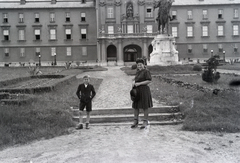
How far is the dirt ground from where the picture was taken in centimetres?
593

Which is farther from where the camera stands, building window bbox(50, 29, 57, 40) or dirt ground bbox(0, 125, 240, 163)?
building window bbox(50, 29, 57, 40)

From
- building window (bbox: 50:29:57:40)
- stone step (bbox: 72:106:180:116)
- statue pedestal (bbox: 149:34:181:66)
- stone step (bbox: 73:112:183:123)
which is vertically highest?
A: building window (bbox: 50:29:57:40)

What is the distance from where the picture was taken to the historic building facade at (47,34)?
54.2 m

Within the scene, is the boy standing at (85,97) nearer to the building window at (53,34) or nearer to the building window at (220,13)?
the building window at (53,34)

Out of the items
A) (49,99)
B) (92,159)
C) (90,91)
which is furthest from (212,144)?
(49,99)

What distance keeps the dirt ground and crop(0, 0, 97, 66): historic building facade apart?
4739cm

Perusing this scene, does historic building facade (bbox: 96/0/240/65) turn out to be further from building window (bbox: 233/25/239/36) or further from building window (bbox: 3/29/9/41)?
building window (bbox: 3/29/9/41)

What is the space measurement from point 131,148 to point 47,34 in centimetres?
5138

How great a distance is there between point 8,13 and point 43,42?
8.83 m

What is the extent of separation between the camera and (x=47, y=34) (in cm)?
5456

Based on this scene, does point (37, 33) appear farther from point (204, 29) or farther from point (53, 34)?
point (204, 29)

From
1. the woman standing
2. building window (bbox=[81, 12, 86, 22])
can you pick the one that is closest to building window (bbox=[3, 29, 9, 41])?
building window (bbox=[81, 12, 86, 22])

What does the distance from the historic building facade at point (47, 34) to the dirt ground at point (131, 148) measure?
4739 centimetres

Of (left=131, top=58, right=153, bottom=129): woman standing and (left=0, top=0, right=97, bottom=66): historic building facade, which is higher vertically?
(left=0, top=0, right=97, bottom=66): historic building facade
